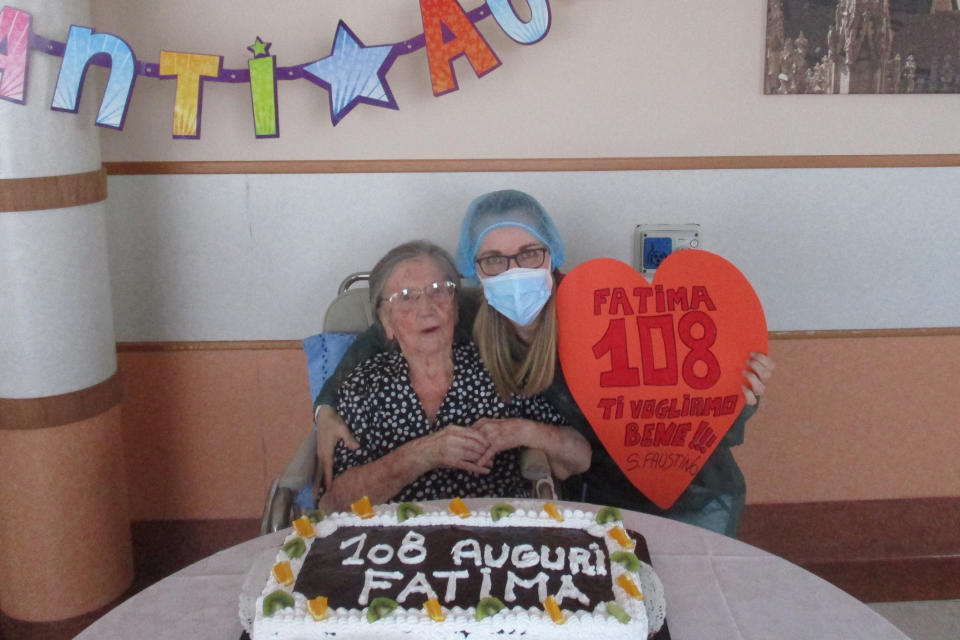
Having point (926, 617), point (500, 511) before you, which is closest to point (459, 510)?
point (500, 511)

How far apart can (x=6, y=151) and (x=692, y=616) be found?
1753 millimetres

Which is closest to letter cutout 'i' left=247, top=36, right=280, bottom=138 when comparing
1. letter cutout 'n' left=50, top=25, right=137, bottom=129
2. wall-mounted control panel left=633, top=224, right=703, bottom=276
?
letter cutout 'n' left=50, top=25, right=137, bottom=129

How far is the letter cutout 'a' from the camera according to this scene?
2.10 metres

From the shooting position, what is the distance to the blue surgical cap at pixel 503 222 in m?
1.91

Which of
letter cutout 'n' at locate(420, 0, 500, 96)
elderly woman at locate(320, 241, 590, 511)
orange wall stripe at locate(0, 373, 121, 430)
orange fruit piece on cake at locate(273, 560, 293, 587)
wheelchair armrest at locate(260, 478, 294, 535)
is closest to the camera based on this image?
orange fruit piece on cake at locate(273, 560, 293, 587)

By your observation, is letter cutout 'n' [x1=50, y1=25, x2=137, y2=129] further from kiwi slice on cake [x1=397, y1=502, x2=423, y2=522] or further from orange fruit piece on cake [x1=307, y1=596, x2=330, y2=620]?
orange fruit piece on cake [x1=307, y1=596, x2=330, y2=620]

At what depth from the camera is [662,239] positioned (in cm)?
239

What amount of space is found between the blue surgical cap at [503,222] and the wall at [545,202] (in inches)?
17.5

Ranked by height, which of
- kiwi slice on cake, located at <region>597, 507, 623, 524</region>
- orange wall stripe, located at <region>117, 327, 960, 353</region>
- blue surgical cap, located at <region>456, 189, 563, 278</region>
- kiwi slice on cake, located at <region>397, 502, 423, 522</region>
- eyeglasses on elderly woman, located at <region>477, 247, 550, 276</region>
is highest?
blue surgical cap, located at <region>456, 189, 563, 278</region>

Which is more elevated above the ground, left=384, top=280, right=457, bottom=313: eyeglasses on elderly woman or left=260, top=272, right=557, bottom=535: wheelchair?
left=384, top=280, right=457, bottom=313: eyeglasses on elderly woman

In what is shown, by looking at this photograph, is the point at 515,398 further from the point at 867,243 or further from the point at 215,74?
the point at 867,243

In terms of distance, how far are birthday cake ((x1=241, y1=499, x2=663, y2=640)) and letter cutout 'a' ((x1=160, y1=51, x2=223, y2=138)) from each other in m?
1.22

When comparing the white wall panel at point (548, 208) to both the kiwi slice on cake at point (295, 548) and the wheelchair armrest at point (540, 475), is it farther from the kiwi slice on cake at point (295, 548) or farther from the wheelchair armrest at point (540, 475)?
the kiwi slice on cake at point (295, 548)

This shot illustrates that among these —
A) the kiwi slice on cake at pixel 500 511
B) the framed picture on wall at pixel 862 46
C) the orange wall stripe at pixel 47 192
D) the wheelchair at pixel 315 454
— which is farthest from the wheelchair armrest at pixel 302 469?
the framed picture on wall at pixel 862 46
